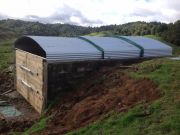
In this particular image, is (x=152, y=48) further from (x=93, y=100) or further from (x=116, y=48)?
(x=93, y=100)

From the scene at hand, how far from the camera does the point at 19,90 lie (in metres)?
19.7

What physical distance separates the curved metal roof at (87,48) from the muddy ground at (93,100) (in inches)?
42.2

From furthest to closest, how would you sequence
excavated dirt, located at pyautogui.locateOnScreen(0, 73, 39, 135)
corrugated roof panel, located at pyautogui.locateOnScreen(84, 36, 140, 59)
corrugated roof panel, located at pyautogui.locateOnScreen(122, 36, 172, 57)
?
corrugated roof panel, located at pyautogui.locateOnScreen(122, 36, 172, 57), corrugated roof panel, located at pyautogui.locateOnScreen(84, 36, 140, 59), excavated dirt, located at pyautogui.locateOnScreen(0, 73, 39, 135)

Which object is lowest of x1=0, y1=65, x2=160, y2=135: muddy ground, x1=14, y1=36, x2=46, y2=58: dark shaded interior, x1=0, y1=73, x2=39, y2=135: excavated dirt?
x1=0, y1=73, x2=39, y2=135: excavated dirt

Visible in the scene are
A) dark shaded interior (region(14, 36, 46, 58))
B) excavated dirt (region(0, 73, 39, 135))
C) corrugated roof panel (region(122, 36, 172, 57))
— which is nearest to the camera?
excavated dirt (region(0, 73, 39, 135))

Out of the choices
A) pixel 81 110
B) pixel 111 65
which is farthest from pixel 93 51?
pixel 81 110

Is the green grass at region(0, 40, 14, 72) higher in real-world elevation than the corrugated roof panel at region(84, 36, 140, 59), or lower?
lower

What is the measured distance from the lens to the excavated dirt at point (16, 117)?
13.1m

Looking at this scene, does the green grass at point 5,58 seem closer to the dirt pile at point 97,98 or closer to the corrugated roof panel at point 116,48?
the corrugated roof panel at point 116,48

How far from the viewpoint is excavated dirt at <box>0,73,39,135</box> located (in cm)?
1306

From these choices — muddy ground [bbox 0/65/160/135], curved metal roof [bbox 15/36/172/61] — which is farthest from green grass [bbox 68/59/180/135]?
curved metal roof [bbox 15/36/172/61]

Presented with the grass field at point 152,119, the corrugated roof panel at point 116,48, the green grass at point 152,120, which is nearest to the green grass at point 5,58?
the corrugated roof panel at point 116,48

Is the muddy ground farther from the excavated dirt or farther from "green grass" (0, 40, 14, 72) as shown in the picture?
"green grass" (0, 40, 14, 72)

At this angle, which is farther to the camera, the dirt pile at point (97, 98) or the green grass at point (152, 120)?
the dirt pile at point (97, 98)
